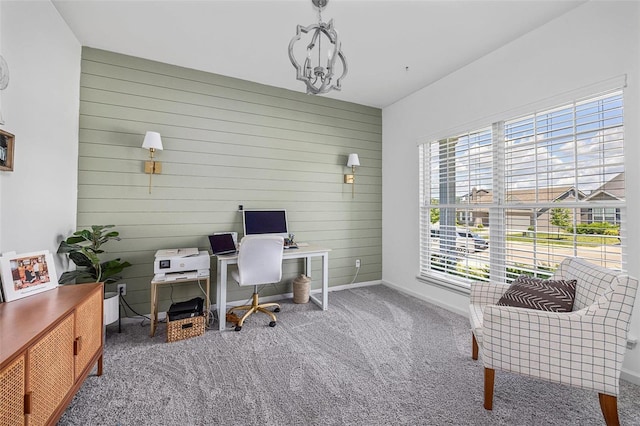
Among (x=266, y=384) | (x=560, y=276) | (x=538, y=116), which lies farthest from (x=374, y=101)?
(x=266, y=384)

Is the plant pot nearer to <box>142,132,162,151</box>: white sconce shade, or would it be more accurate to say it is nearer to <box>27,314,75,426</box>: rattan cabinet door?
<box>27,314,75,426</box>: rattan cabinet door

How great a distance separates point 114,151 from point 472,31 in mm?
3544

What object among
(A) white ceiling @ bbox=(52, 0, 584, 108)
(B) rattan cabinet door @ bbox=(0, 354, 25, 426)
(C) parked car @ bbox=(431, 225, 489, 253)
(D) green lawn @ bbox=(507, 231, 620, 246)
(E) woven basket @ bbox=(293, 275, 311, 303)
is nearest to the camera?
(B) rattan cabinet door @ bbox=(0, 354, 25, 426)

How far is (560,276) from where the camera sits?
77.0 inches

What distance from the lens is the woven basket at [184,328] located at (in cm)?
239

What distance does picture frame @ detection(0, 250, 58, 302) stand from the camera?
1483mm

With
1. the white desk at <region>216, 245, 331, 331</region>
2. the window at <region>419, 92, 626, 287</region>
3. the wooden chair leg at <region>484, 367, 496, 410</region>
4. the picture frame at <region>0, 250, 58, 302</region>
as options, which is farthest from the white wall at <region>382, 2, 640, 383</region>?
the picture frame at <region>0, 250, 58, 302</region>

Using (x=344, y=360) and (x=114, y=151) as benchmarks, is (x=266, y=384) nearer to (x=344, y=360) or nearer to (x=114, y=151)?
(x=344, y=360)

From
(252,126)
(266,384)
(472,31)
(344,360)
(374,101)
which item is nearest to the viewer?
(266,384)

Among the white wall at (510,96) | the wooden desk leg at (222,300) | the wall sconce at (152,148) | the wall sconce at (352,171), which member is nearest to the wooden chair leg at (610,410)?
the white wall at (510,96)

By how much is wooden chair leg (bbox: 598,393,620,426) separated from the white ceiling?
263 cm

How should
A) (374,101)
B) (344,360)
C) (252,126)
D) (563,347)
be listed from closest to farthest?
(563,347)
(344,360)
(252,126)
(374,101)

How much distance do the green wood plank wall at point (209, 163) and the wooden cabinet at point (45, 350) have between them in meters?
1.19

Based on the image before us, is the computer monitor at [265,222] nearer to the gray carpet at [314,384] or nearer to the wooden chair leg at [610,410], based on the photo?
the gray carpet at [314,384]
